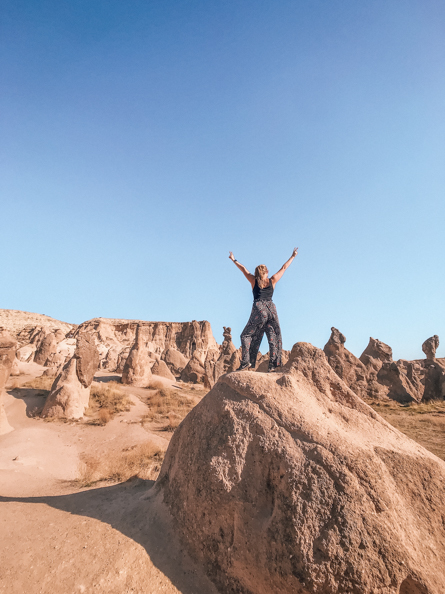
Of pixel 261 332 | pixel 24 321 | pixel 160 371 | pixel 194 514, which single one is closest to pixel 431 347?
pixel 160 371

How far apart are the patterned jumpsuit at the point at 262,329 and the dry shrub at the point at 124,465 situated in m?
2.72

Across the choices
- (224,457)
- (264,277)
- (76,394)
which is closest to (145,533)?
(224,457)

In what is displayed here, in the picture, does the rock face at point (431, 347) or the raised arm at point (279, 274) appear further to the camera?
the rock face at point (431, 347)

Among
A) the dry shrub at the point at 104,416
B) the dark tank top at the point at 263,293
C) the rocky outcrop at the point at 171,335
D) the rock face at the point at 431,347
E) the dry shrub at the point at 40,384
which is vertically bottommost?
the dry shrub at the point at 104,416

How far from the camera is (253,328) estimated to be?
3.84m

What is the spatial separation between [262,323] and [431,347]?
17126 mm

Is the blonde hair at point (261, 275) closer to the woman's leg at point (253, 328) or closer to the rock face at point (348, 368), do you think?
the woman's leg at point (253, 328)

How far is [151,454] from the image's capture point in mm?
6328

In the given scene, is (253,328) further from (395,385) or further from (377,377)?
(377,377)

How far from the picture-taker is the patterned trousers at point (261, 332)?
3.81 meters

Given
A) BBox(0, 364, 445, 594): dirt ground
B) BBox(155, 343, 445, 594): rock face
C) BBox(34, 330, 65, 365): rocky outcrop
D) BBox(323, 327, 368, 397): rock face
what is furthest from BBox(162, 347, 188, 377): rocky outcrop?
BBox(155, 343, 445, 594): rock face

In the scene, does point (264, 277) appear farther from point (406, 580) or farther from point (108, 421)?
point (108, 421)

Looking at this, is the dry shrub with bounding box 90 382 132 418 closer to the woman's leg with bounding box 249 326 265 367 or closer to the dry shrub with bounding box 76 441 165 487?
the dry shrub with bounding box 76 441 165 487

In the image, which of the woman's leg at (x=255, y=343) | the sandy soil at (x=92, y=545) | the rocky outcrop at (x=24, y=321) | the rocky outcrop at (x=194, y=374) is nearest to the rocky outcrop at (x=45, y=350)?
the rocky outcrop at (x=194, y=374)
